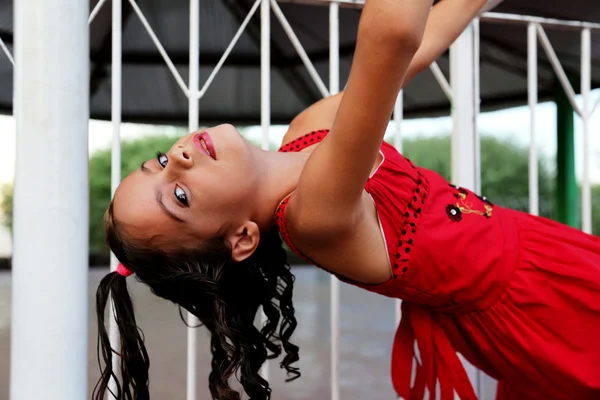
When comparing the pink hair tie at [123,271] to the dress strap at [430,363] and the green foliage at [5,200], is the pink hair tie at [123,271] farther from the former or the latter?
the green foliage at [5,200]

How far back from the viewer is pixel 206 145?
0.91 metres

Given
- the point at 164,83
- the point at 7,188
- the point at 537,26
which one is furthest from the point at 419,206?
the point at 7,188

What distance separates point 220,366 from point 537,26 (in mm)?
975

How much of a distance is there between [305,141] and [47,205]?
23.1 inches

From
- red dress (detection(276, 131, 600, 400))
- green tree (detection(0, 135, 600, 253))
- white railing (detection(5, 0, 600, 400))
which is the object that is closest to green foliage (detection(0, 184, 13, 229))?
green tree (detection(0, 135, 600, 253))

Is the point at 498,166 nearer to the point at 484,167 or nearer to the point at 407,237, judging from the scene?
the point at 484,167

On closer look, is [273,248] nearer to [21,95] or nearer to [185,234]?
[185,234]

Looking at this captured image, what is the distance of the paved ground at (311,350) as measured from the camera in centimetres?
280

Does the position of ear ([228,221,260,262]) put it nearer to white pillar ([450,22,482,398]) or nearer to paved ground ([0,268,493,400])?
white pillar ([450,22,482,398])

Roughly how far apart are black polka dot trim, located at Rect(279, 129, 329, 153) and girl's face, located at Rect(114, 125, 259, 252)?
14cm

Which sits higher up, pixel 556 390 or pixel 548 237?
pixel 548 237

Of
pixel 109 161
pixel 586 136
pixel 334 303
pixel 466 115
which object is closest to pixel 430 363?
pixel 334 303

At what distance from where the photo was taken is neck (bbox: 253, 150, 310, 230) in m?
0.93

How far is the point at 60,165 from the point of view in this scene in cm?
52
